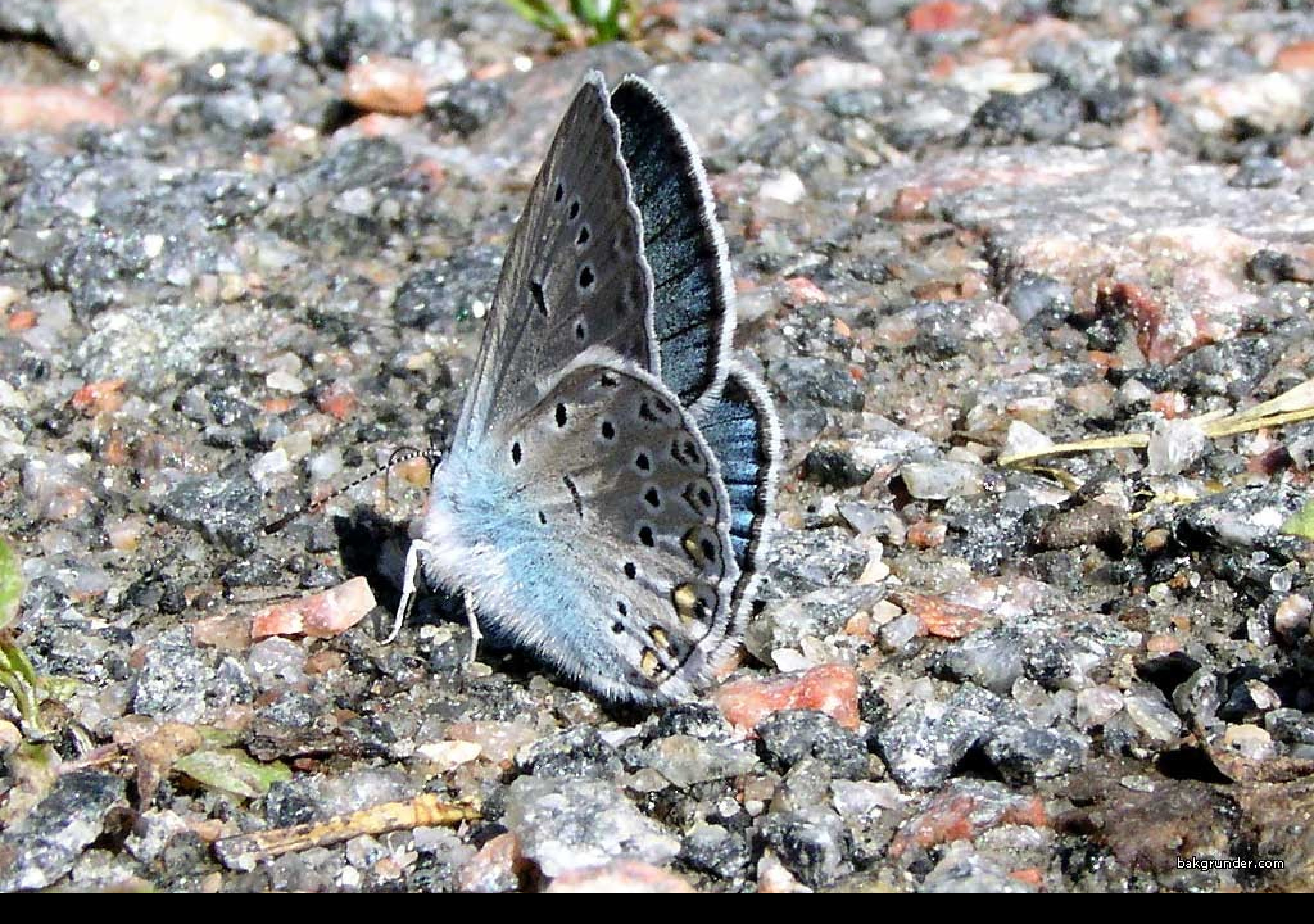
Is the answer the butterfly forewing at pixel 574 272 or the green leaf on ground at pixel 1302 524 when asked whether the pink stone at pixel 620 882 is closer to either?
the butterfly forewing at pixel 574 272

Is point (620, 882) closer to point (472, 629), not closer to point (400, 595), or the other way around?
point (472, 629)

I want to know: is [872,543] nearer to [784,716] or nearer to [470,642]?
[784,716]

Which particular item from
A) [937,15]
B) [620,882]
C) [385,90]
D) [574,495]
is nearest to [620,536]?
[574,495]

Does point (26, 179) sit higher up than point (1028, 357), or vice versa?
point (26, 179)

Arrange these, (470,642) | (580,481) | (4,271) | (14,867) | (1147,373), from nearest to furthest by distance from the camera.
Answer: (14,867) → (580,481) → (470,642) → (1147,373) → (4,271)

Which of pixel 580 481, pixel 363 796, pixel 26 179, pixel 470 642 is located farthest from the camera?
pixel 26 179

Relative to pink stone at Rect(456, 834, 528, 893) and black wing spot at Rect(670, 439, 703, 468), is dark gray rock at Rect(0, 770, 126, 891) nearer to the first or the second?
pink stone at Rect(456, 834, 528, 893)

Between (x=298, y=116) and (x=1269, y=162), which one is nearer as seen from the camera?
(x=1269, y=162)

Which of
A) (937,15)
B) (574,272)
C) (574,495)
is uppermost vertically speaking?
(574,272)
